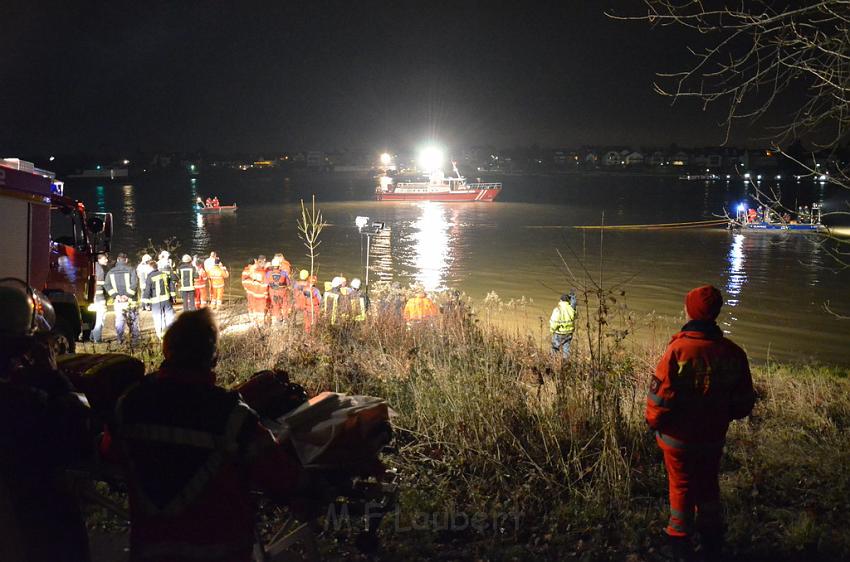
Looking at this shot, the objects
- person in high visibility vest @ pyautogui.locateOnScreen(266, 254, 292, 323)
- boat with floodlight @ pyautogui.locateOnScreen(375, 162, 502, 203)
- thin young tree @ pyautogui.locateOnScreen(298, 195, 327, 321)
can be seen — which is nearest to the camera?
thin young tree @ pyautogui.locateOnScreen(298, 195, 327, 321)

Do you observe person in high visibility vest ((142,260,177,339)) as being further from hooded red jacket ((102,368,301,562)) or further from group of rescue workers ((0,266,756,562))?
hooded red jacket ((102,368,301,562))

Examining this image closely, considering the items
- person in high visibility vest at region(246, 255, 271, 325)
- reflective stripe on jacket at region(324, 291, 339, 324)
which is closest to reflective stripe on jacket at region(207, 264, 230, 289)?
→ person in high visibility vest at region(246, 255, 271, 325)

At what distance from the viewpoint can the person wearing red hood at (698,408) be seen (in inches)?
A: 145

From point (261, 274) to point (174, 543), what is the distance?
497 inches

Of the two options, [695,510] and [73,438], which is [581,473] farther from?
[73,438]

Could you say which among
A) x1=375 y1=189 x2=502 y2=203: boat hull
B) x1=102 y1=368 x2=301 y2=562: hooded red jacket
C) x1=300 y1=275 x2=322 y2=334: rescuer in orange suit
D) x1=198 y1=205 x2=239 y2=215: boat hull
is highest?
x1=375 y1=189 x2=502 y2=203: boat hull

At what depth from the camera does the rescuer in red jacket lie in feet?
7.54

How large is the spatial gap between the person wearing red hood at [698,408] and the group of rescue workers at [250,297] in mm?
6572

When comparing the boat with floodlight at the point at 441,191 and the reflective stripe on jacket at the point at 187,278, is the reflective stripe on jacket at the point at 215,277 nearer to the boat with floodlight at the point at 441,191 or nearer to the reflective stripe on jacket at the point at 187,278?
the reflective stripe on jacket at the point at 187,278

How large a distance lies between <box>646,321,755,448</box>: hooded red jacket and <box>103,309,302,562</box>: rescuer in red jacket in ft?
7.18

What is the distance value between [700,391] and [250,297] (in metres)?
12.7

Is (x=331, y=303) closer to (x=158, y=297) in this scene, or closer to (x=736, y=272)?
(x=158, y=297)

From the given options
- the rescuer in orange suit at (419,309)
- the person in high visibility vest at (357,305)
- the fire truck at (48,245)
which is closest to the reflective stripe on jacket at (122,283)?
the fire truck at (48,245)

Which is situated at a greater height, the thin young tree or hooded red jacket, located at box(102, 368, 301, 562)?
the thin young tree
